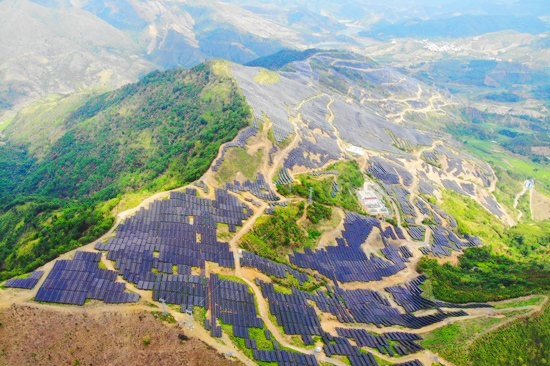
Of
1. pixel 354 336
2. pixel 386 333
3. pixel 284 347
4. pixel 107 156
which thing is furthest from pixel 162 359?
pixel 107 156

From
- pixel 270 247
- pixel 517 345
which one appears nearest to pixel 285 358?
pixel 270 247

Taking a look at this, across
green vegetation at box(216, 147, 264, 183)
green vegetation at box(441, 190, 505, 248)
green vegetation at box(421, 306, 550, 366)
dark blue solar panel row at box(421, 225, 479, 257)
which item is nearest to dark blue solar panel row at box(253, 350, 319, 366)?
green vegetation at box(421, 306, 550, 366)

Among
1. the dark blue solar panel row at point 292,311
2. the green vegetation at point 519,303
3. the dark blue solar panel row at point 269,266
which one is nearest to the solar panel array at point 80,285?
the dark blue solar panel row at point 292,311

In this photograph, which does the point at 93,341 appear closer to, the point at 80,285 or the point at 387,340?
the point at 80,285

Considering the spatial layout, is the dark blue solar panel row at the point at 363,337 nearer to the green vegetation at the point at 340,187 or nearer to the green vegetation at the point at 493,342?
the green vegetation at the point at 493,342

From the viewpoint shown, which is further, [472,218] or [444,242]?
[472,218]

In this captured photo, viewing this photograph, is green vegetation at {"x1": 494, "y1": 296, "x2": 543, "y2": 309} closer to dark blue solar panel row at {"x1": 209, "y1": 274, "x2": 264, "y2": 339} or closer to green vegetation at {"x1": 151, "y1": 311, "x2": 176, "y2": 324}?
dark blue solar panel row at {"x1": 209, "y1": 274, "x2": 264, "y2": 339}

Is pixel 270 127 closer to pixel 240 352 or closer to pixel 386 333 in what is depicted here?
pixel 386 333
